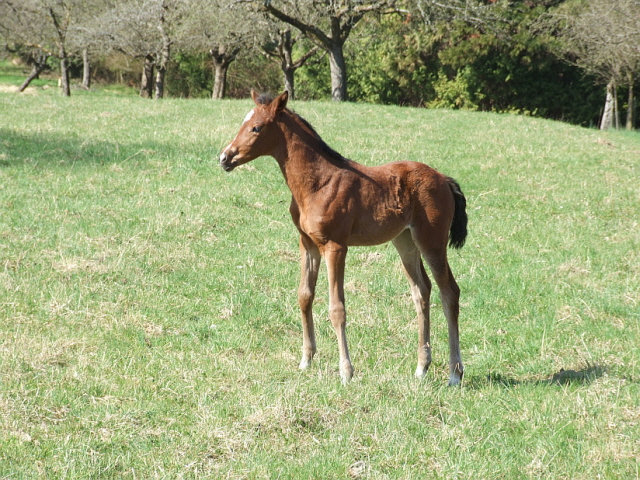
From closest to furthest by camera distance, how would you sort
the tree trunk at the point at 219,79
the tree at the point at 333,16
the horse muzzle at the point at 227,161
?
the horse muzzle at the point at 227,161 → the tree at the point at 333,16 → the tree trunk at the point at 219,79

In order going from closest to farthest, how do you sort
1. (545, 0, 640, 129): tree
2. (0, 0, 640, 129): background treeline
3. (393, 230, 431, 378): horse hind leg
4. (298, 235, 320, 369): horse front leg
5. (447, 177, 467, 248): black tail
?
(298, 235, 320, 369): horse front leg
(393, 230, 431, 378): horse hind leg
(447, 177, 467, 248): black tail
(545, 0, 640, 129): tree
(0, 0, 640, 129): background treeline

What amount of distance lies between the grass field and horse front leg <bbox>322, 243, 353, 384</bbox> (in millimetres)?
206

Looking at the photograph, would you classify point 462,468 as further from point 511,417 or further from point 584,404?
point 584,404

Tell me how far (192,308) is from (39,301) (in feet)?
5.55

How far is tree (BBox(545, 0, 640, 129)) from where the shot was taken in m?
28.5

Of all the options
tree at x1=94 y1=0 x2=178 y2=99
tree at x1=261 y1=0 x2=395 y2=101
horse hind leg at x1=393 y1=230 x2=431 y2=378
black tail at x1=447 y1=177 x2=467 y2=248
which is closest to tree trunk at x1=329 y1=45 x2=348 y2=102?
tree at x1=261 y1=0 x2=395 y2=101

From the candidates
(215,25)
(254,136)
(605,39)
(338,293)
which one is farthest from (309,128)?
(215,25)

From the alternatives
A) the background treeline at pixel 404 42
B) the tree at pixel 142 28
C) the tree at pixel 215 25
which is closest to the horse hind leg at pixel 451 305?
the background treeline at pixel 404 42

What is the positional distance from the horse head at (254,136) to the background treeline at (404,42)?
23598 millimetres

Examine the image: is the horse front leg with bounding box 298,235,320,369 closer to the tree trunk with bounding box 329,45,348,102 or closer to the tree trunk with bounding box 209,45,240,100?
the tree trunk with bounding box 329,45,348,102

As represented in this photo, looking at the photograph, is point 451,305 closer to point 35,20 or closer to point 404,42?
point 35,20

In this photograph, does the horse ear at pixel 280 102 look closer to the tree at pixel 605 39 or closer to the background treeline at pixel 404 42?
the background treeline at pixel 404 42

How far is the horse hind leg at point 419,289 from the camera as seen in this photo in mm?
6555

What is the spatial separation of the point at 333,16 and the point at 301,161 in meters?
26.1
